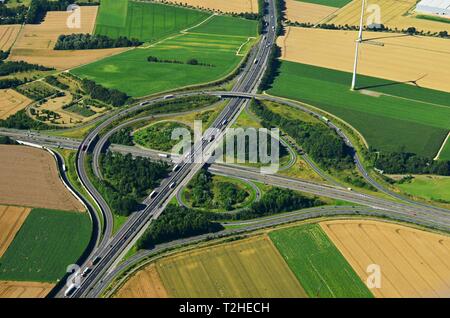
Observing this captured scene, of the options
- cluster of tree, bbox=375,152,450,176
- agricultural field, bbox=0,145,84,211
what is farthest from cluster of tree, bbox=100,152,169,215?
cluster of tree, bbox=375,152,450,176

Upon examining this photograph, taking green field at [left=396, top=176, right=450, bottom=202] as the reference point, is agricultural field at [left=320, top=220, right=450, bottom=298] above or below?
below

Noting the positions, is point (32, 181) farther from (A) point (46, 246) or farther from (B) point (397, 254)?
(B) point (397, 254)

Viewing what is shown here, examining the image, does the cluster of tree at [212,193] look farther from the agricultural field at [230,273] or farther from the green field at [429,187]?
the green field at [429,187]

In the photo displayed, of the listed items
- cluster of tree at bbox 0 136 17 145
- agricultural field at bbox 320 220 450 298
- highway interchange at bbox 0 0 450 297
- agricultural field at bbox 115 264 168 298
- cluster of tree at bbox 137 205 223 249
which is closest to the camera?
agricultural field at bbox 115 264 168 298

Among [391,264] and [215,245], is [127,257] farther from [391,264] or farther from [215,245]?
[391,264]

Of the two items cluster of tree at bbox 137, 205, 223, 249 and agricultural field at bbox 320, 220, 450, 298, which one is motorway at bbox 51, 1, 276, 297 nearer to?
cluster of tree at bbox 137, 205, 223, 249

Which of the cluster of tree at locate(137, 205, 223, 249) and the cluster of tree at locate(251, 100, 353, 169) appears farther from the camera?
the cluster of tree at locate(251, 100, 353, 169)

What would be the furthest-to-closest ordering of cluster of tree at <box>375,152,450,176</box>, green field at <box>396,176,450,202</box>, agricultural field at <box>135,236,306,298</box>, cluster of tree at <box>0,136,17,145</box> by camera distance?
cluster of tree at <box>0,136,17,145</box> < cluster of tree at <box>375,152,450,176</box> < green field at <box>396,176,450,202</box> < agricultural field at <box>135,236,306,298</box>
